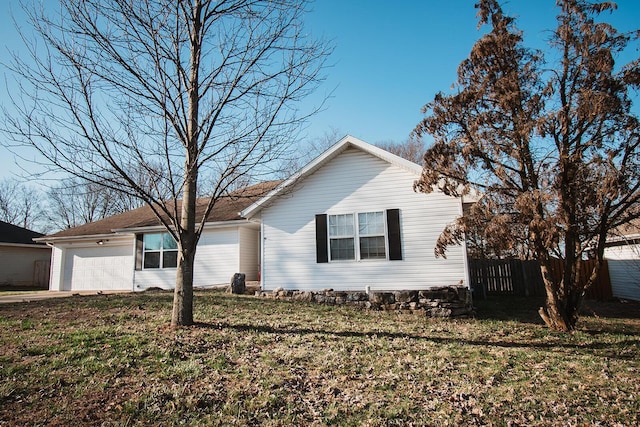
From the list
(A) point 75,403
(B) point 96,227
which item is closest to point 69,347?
(A) point 75,403

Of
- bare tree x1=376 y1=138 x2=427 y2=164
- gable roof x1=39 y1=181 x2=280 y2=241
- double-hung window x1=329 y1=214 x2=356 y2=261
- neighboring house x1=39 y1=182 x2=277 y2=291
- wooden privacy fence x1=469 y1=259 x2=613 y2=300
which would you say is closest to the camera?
double-hung window x1=329 y1=214 x2=356 y2=261

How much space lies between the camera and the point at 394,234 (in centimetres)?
1090

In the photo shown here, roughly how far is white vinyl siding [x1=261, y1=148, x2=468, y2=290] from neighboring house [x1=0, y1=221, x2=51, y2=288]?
19287 mm

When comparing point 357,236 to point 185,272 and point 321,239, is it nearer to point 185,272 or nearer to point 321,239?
point 321,239

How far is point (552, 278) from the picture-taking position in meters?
8.02

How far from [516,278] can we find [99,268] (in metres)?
19.0

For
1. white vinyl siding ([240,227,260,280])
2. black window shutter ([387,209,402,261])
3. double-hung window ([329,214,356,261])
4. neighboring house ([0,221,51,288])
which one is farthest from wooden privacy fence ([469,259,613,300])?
neighboring house ([0,221,51,288])

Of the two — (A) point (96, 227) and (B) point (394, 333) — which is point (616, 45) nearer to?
(B) point (394, 333)

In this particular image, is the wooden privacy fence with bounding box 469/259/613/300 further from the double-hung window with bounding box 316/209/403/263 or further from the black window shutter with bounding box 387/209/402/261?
the double-hung window with bounding box 316/209/403/263

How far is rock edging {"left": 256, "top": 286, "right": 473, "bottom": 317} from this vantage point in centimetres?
981

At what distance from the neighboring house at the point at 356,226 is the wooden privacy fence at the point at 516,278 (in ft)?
16.1

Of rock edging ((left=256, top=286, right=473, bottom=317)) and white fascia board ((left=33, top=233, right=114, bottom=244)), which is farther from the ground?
white fascia board ((left=33, top=233, right=114, bottom=244))

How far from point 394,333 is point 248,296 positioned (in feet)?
18.9

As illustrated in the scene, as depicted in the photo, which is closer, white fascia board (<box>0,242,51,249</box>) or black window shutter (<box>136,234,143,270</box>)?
black window shutter (<box>136,234,143,270</box>)
